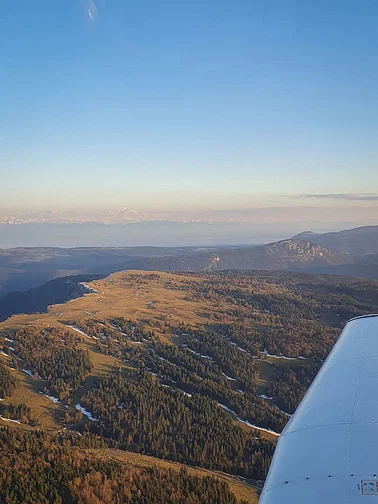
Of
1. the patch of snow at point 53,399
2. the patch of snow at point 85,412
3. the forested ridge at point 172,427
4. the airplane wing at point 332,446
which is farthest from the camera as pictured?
the patch of snow at point 53,399

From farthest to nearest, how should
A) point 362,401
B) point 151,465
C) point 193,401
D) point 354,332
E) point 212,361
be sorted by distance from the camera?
point 212,361 → point 193,401 → point 151,465 → point 354,332 → point 362,401

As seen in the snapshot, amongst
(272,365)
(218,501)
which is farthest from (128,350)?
(218,501)

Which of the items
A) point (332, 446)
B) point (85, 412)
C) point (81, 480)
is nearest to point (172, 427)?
point (85, 412)

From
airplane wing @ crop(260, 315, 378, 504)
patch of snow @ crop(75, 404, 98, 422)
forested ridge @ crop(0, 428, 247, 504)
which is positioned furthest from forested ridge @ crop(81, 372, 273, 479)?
airplane wing @ crop(260, 315, 378, 504)

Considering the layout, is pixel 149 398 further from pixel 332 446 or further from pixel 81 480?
pixel 332 446

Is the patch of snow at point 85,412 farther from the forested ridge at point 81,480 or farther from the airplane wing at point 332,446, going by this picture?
the airplane wing at point 332,446

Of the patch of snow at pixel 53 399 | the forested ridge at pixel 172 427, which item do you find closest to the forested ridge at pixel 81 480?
the forested ridge at pixel 172 427

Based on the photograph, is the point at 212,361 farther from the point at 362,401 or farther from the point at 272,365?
the point at 362,401

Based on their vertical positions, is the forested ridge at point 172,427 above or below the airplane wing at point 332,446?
below
